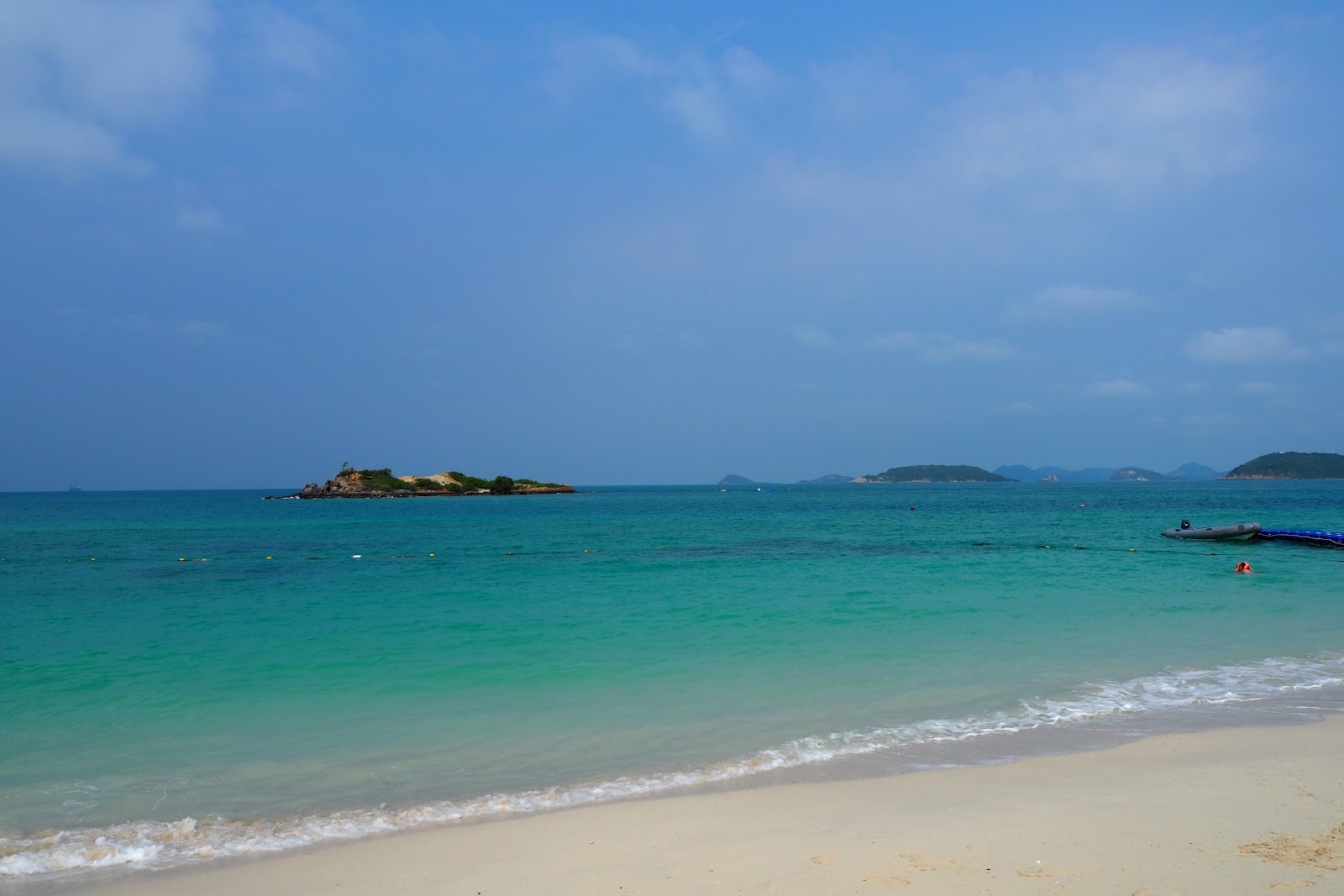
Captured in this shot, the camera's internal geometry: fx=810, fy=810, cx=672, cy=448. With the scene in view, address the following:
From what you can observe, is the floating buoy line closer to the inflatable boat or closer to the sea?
the sea

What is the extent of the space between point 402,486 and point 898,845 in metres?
128

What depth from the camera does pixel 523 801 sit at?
740cm

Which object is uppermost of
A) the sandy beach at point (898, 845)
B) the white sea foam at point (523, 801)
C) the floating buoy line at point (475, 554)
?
the sandy beach at point (898, 845)

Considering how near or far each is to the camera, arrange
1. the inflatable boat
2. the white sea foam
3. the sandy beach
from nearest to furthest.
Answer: the sandy beach
the white sea foam
the inflatable boat

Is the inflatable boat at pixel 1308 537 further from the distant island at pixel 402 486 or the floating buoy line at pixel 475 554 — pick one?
the distant island at pixel 402 486

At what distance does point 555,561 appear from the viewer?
105 feet

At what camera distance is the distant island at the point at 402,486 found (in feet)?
405

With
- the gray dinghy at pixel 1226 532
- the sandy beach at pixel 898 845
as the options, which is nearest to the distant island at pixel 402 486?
the gray dinghy at pixel 1226 532

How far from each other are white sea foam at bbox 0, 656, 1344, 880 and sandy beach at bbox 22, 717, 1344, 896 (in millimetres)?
325

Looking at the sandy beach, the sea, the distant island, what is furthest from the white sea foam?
the distant island

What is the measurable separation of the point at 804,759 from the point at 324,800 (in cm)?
470

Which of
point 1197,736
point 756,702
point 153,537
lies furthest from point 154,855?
point 153,537

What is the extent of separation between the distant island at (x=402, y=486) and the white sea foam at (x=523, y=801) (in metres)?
122

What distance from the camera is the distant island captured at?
124 meters
